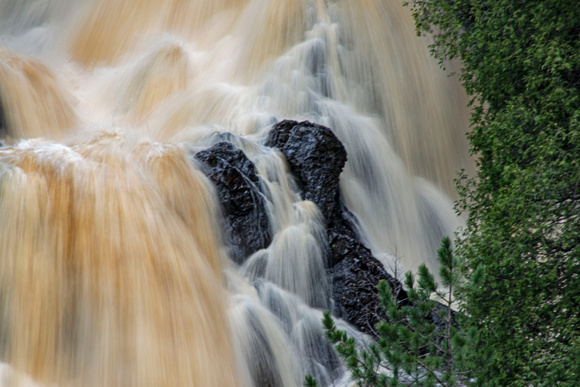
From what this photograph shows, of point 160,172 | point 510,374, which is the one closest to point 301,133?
point 160,172

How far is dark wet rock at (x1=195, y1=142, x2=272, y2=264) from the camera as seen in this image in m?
9.84

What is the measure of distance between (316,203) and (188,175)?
7.00 ft

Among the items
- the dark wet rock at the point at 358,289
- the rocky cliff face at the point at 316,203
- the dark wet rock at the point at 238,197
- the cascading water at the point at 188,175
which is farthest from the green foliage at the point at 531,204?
the dark wet rock at the point at 238,197

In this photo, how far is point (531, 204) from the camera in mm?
7145

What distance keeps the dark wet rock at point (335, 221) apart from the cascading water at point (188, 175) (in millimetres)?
215

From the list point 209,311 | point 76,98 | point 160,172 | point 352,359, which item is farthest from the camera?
point 76,98

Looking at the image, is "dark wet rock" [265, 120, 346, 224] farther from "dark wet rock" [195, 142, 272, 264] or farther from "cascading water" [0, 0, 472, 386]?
"dark wet rock" [195, 142, 272, 264]

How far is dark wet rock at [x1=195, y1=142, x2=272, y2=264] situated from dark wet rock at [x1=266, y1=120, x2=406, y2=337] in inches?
38.3

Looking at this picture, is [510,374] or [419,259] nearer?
[510,374]

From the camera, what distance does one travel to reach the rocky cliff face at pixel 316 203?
973cm

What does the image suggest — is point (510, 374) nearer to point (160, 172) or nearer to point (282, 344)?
point (282, 344)

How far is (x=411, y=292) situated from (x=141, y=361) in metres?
3.80

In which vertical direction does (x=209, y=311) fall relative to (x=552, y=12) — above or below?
below

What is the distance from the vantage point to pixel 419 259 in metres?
12.8
